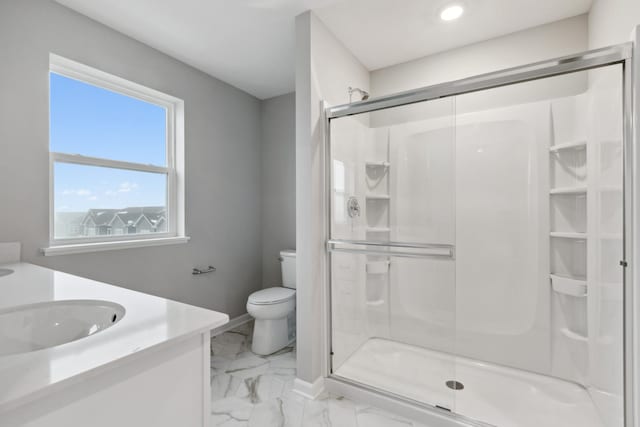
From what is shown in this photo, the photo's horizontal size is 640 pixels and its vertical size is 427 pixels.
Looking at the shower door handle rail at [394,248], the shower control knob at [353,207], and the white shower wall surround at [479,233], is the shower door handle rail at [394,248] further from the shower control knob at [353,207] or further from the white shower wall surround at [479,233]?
the shower control knob at [353,207]

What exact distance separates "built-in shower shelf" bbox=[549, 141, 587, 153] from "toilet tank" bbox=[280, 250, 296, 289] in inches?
81.3

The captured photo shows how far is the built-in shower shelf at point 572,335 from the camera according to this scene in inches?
70.3

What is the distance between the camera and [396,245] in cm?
189

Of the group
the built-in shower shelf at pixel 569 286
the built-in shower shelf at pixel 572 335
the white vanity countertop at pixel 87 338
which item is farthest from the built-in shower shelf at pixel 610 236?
the white vanity countertop at pixel 87 338

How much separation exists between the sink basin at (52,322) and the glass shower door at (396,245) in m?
1.26

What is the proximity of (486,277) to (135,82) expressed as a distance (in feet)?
9.35

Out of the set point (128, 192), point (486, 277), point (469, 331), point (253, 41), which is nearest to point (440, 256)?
point (486, 277)

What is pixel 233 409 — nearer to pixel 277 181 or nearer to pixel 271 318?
pixel 271 318

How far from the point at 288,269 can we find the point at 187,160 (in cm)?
129

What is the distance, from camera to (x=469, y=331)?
2137mm

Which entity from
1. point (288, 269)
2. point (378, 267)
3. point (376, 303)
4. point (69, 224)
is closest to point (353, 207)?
point (378, 267)

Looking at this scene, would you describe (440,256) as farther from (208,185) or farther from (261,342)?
(208,185)

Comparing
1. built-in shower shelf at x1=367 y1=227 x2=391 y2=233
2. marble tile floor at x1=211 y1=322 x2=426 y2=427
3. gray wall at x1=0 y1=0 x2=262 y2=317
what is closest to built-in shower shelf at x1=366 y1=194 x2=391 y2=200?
built-in shower shelf at x1=367 y1=227 x2=391 y2=233

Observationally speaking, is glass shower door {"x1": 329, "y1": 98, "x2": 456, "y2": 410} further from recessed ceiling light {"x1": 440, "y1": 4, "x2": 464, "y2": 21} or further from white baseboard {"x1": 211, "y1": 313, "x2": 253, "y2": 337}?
white baseboard {"x1": 211, "y1": 313, "x2": 253, "y2": 337}
